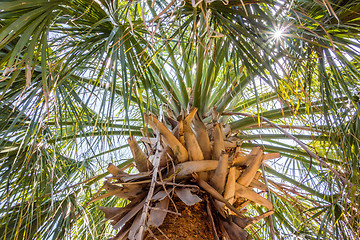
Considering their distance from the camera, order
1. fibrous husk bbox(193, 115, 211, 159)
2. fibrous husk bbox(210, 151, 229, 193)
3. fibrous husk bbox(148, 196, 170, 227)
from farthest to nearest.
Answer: fibrous husk bbox(193, 115, 211, 159) < fibrous husk bbox(210, 151, 229, 193) < fibrous husk bbox(148, 196, 170, 227)

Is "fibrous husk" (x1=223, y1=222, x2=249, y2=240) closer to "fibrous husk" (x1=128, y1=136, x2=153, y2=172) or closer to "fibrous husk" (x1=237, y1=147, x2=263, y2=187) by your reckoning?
"fibrous husk" (x1=237, y1=147, x2=263, y2=187)

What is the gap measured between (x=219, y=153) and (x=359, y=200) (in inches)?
42.4

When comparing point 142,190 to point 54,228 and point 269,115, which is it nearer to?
point 54,228

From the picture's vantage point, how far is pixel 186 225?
55.5 inches

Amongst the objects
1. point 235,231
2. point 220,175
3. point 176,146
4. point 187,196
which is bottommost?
point 235,231

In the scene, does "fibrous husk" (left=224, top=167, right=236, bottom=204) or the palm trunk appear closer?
the palm trunk

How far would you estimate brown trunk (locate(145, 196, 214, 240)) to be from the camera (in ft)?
4.46

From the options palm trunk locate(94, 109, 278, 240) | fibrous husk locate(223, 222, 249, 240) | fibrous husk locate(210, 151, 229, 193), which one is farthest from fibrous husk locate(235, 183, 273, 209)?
fibrous husk locate(223, 222, 249, 240)

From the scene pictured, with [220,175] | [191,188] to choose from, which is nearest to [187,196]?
[191,188]

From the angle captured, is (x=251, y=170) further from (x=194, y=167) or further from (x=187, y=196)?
(x=187, y=196)

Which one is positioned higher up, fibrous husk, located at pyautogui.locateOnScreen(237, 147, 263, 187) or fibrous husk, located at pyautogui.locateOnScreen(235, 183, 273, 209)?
fibrous husk, located at pyautogui.locateOnScreen(237, 147, 263, 187)

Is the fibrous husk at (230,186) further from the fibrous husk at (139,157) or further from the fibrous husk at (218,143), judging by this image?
the fibrous husk at (139,157)

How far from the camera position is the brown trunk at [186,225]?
136 cm

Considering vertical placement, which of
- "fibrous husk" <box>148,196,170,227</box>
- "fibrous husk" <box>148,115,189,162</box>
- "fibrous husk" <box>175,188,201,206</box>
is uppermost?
"fibrous husk" <box>148,115,189,162</box>
